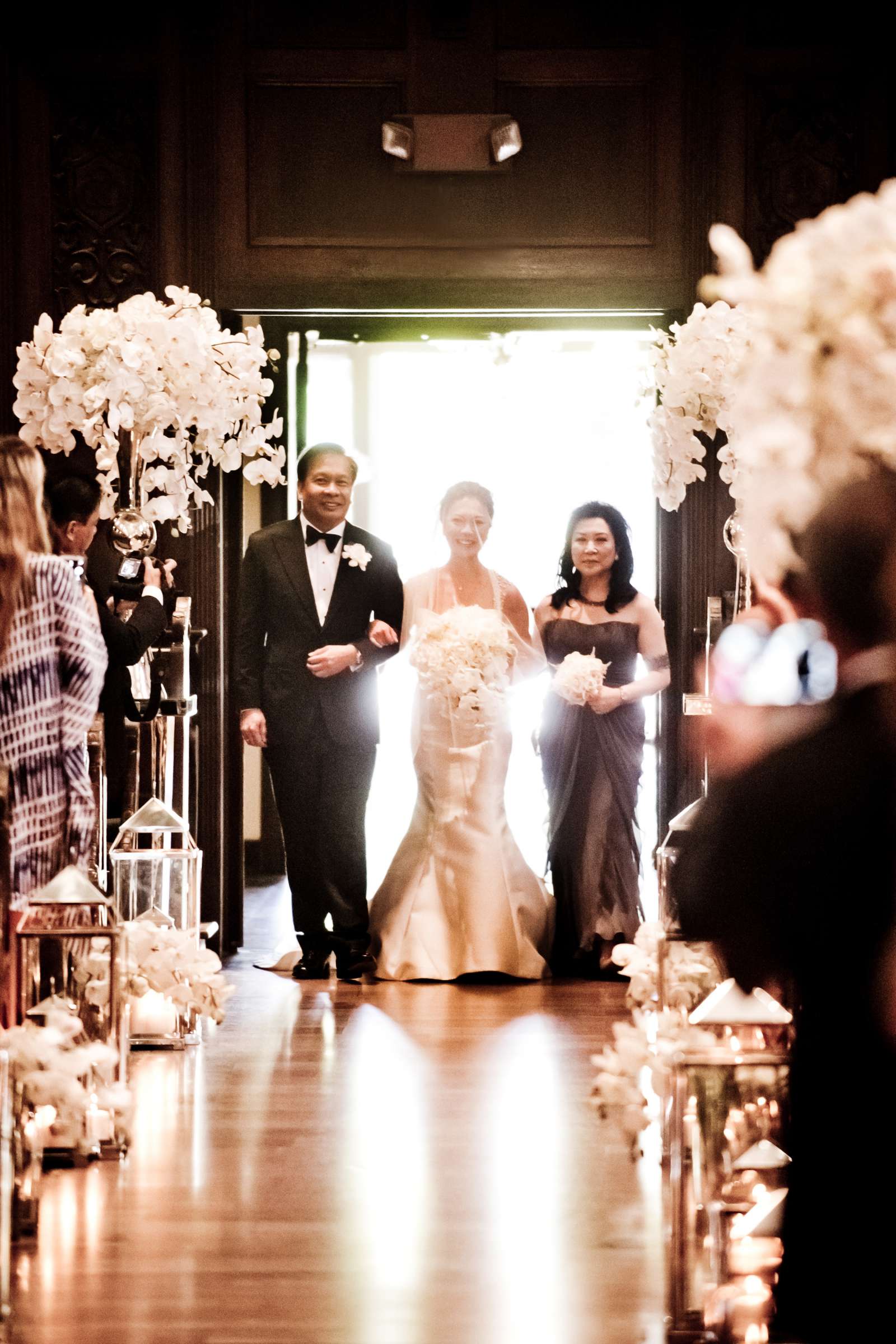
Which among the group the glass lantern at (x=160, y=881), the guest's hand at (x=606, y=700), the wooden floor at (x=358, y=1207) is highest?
the guest's hand at (x=606, y=700)

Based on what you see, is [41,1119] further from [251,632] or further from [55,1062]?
[251,632]

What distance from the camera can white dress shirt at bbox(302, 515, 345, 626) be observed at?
6.39 m

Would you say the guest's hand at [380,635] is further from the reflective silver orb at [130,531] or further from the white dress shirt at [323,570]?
the reflective silver orb at [130,531]

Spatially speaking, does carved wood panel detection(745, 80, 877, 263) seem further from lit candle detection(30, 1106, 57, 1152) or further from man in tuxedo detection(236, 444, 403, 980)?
lit candle detection(30, 1106, 57, 1152)

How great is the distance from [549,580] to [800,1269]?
9.06 metres

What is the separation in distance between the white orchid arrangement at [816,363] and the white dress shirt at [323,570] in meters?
4.57

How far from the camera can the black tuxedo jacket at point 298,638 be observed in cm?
627

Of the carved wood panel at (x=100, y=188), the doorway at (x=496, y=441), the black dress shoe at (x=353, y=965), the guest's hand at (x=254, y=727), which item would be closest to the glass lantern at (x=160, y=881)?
the guest's hand at (x=254, y=727)

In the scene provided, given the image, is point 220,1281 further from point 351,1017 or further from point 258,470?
point 258,470

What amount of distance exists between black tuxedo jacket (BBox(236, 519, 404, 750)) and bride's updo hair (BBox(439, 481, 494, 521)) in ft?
1.04

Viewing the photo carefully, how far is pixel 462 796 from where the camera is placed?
6.40 metres

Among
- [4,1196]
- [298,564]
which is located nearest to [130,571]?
[298,564]

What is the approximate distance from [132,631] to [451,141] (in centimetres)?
275

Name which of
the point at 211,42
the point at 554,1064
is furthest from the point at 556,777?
the point at 211,42
